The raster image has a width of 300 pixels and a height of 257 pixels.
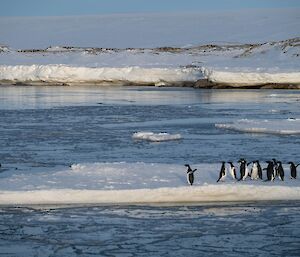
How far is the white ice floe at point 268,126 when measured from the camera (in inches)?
536

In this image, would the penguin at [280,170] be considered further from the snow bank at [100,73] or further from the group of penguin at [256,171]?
the snow bank at [100,73]

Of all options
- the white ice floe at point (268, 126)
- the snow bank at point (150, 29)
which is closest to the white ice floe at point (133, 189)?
the white ice floe at point (268, 126)

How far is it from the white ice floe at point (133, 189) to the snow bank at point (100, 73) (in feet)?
75.3

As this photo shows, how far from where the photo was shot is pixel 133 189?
7.80m

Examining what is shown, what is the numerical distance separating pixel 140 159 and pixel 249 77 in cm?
1803

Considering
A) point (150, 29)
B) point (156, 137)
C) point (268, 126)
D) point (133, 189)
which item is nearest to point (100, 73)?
point (268, 126)

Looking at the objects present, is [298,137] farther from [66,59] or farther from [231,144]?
[66,59]

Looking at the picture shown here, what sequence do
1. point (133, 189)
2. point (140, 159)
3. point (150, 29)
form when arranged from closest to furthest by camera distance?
point (133, 189), point (140, 159), point (150, 29)

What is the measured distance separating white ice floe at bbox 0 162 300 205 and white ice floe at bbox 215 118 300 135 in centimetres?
511

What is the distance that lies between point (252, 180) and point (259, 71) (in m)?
19.8

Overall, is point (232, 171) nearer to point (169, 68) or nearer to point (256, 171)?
point (256, 171)

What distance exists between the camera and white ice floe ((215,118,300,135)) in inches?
536

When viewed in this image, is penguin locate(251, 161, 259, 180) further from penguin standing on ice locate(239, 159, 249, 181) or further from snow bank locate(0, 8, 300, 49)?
snow bank locate(0, 8, 300, 49)

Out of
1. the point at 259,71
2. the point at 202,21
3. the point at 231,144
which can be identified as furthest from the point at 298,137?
the point at 202,21
